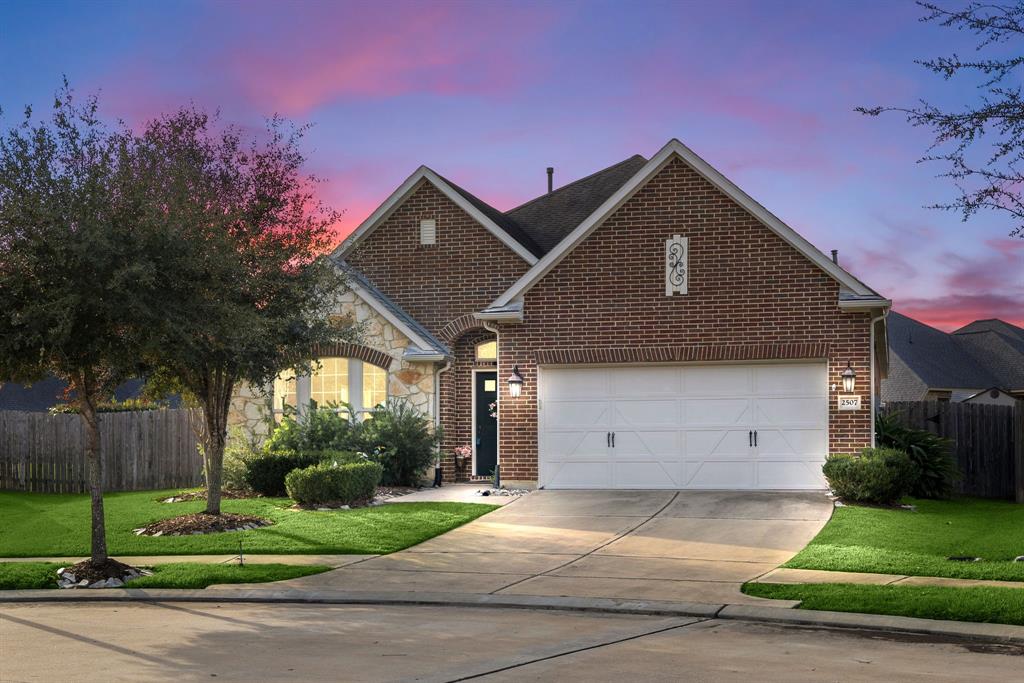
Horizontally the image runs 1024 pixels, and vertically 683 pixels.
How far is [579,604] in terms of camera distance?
40.2 ft

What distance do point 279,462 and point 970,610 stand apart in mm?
14029

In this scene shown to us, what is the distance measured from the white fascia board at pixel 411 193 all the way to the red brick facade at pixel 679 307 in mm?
3759

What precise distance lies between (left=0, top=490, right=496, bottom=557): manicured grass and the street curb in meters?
2.81

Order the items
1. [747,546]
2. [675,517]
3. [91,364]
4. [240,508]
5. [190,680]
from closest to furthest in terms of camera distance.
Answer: [190,680] → [91,364] → [747,546] → [675,517] → [240,508]

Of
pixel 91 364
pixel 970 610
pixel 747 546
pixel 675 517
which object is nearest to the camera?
pixel 970 610

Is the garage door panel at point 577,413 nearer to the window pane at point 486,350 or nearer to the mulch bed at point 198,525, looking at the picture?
the window pane at point 486,350

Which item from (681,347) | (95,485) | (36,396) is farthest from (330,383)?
(36,396)

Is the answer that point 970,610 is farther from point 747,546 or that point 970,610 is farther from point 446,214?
point 446,214

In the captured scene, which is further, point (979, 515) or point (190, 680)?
point (979, 515)

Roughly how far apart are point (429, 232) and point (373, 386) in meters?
3.75

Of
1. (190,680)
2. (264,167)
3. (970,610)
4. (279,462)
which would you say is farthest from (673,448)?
(190,680)

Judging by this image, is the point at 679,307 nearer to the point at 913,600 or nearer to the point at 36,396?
the point at 913,600

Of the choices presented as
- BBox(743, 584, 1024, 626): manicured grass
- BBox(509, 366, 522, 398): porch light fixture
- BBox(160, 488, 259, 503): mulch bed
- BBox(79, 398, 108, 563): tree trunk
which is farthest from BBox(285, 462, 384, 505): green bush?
BBox(743, 584, 1024, 626): manicured grass

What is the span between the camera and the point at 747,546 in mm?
16062
